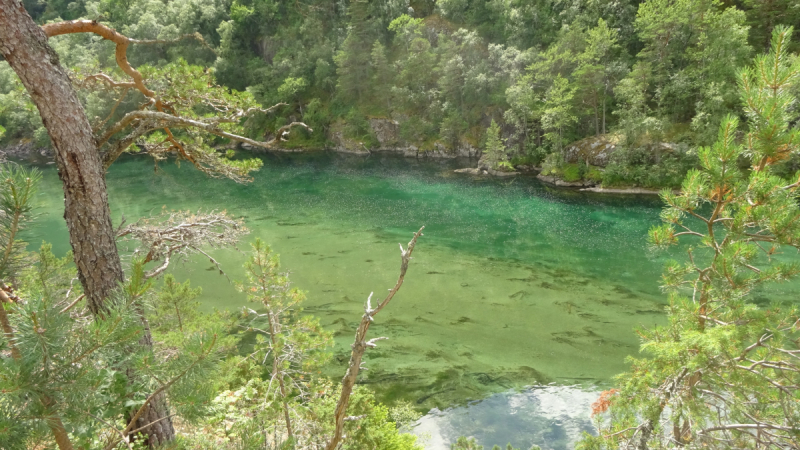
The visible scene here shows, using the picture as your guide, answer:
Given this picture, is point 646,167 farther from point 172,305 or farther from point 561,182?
point 172,305

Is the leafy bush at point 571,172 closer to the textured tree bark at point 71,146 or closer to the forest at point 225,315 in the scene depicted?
the forest at point 225,315

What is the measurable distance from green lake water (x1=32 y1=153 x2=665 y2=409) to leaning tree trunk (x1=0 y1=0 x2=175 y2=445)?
0.77m

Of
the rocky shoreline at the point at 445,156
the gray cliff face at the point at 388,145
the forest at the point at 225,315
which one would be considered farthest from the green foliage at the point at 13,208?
the gray cliff face at the point at 388,145

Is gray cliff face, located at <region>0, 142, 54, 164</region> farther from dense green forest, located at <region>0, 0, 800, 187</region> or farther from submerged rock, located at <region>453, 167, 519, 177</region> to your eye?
submerged rock, located at <region>453, 167, 519, 177</region>

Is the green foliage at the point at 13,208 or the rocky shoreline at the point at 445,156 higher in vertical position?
the green foliage at the point at 13,208

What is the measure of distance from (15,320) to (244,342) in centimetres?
868

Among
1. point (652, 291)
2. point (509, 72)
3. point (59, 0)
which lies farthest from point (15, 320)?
point (59, 0)

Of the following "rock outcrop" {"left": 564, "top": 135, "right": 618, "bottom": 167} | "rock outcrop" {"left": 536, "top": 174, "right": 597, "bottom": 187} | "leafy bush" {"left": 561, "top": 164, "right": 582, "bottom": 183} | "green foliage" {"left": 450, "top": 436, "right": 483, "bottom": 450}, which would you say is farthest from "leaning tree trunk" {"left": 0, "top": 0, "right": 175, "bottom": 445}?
"rock outcrop" {"left": 564, "top": 135, "right": 618, "bottom": 167}

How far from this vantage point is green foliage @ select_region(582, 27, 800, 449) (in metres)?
2.92

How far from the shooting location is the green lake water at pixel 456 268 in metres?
8.77

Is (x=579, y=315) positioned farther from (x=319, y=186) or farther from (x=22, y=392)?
(x=319, y=186)

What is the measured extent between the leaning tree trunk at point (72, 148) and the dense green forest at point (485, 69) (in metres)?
17.2

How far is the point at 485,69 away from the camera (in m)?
28.1

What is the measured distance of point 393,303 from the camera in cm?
1137
